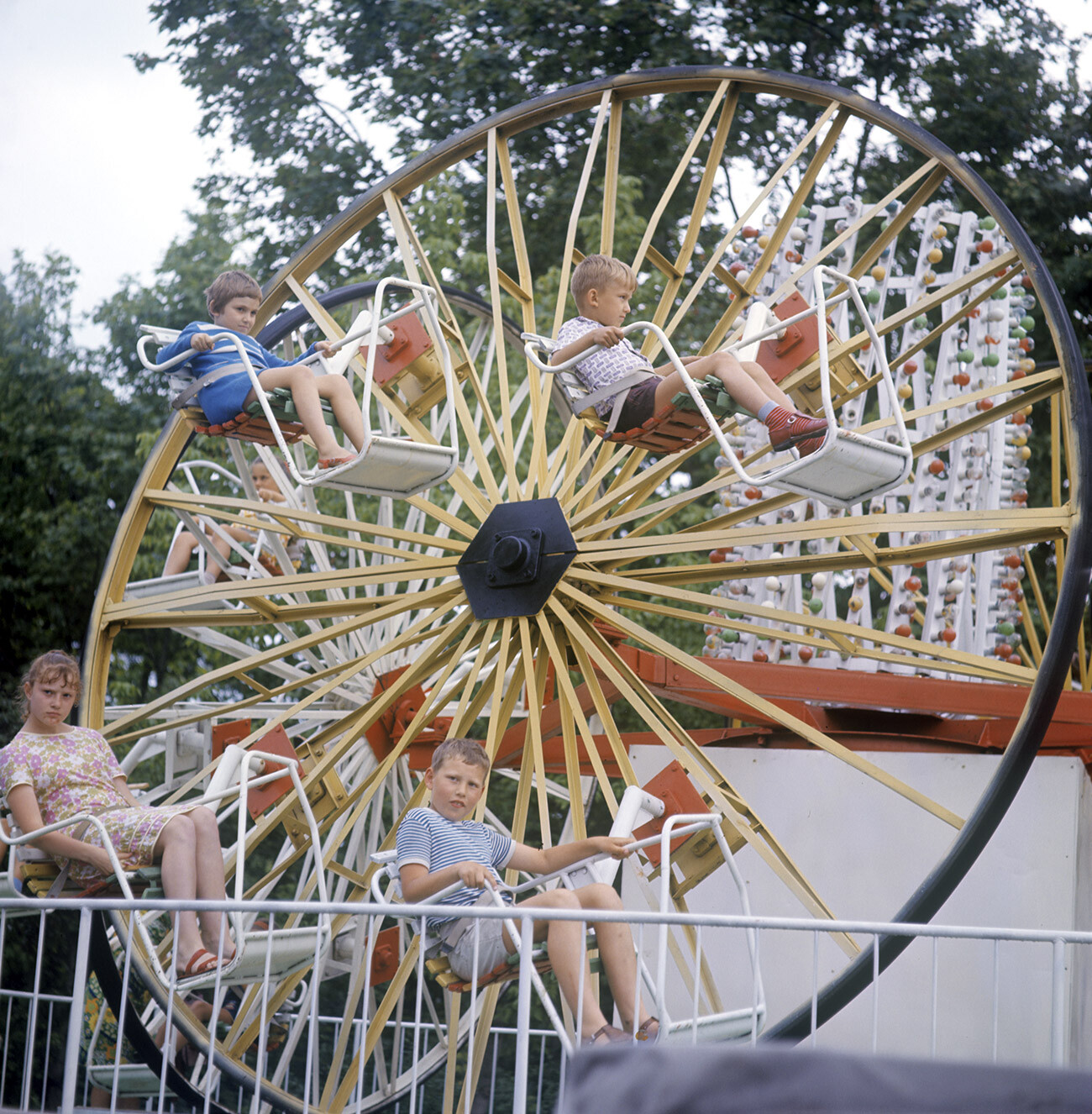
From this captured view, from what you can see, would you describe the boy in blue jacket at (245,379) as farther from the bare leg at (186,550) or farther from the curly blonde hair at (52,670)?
the bare leg at (186,550)

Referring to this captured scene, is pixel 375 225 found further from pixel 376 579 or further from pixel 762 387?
pixel 762 387

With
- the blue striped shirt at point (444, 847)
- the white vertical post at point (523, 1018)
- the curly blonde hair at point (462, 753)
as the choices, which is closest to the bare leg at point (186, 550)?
the curly blonde hair at point (462, 753)

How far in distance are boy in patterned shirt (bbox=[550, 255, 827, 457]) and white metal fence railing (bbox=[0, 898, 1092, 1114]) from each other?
6.67ft

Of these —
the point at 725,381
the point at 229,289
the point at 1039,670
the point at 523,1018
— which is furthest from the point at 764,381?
the point at 523,1018

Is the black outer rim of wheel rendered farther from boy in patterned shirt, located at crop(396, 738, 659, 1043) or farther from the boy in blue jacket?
the boy in blue jacket

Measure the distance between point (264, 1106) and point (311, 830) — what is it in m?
2.53

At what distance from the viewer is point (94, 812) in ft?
18.6

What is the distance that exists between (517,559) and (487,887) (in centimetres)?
255

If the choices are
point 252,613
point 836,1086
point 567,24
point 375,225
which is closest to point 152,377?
point 375,225

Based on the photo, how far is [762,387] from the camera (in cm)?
584

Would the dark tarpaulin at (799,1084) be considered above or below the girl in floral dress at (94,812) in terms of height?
above

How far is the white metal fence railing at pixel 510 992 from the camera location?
4055 mm

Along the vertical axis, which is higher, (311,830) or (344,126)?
(344,126)

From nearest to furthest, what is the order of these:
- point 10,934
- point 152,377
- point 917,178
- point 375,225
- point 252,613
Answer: point 917,178 → point 252,613 → point 10,934 → point 152,377 → point 375,225
